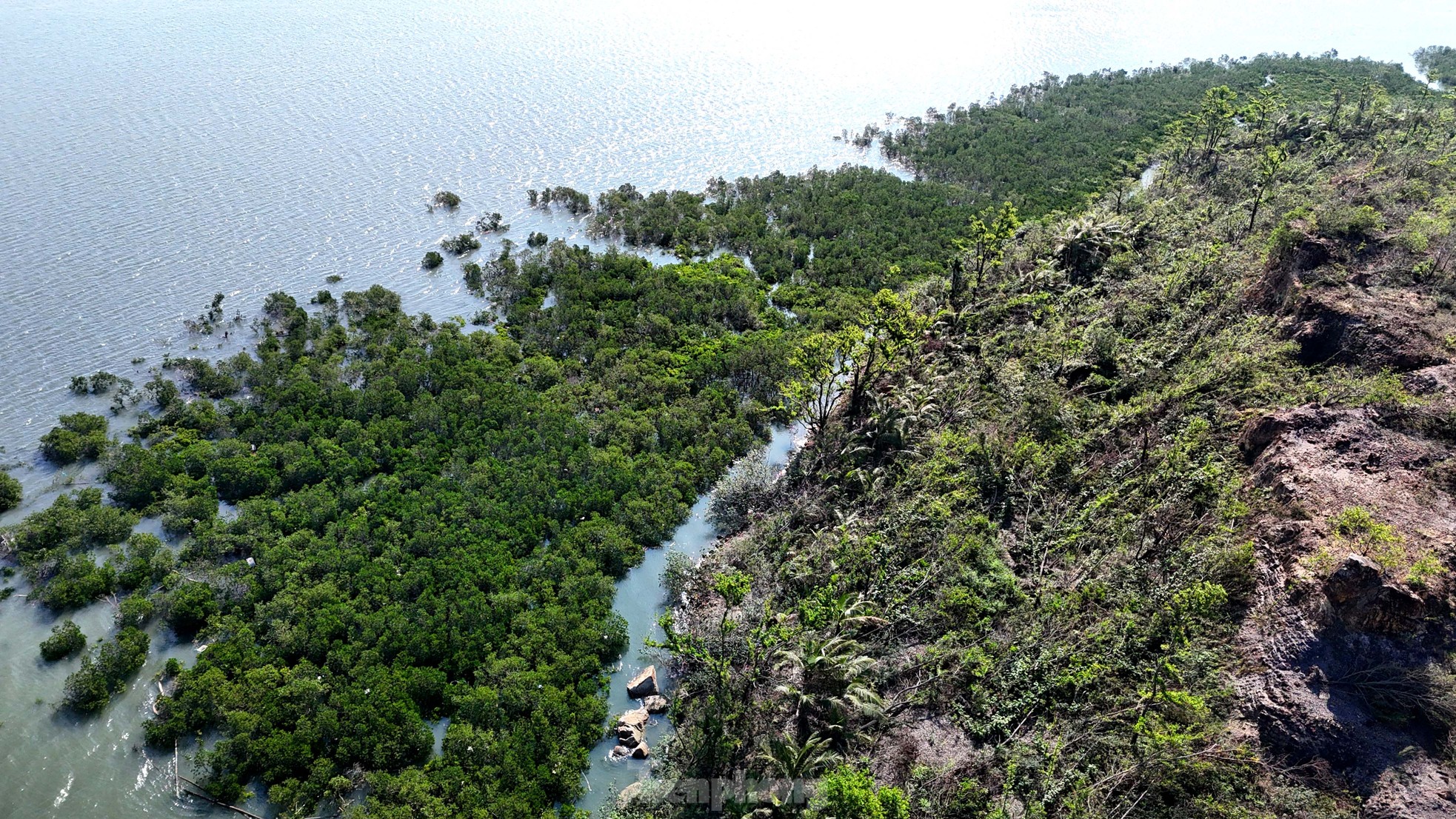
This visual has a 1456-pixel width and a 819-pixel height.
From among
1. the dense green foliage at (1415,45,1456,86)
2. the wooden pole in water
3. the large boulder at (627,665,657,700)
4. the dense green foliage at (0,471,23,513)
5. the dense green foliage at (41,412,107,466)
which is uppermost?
the dense green foliage at (1415,45,1456,86)

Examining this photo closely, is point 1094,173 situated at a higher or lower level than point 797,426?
higher

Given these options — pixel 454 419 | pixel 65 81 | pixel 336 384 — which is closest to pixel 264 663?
pixel 454 419

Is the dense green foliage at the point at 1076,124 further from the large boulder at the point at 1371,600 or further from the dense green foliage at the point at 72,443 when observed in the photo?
the dense green foliage at the point at 72,443

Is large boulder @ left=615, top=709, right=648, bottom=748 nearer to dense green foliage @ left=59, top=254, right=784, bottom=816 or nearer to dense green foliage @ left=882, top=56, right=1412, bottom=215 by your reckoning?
dense green foliage @ left=59, top=254, right=784, bottom=816

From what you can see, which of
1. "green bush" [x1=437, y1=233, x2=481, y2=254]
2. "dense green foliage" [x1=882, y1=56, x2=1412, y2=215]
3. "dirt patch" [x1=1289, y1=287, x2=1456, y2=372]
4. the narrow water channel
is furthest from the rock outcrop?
"dense green foliage" [x1=882, y1=56, x2=1412, y2=215]

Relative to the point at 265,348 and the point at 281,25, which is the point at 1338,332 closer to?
the point at 265,348
